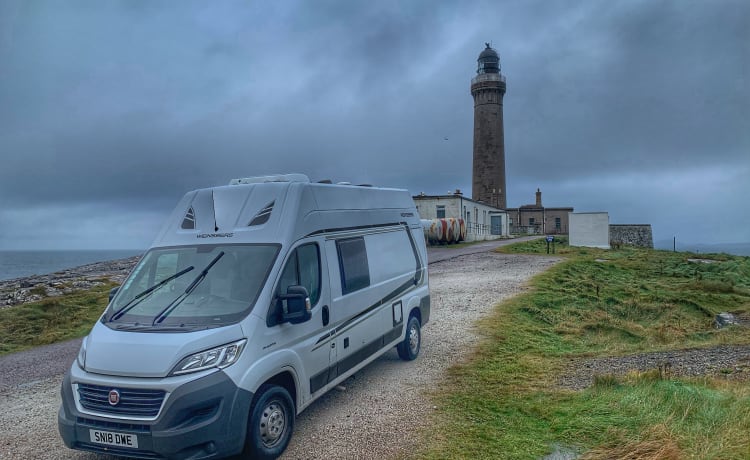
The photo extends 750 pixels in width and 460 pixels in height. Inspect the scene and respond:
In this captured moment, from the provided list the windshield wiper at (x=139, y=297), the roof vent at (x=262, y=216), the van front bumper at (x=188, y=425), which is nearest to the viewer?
the van front bumper at (x=188, y=425)

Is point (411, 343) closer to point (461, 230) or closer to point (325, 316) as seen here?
point (325, 316)

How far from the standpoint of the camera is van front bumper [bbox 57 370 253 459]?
14.5ft

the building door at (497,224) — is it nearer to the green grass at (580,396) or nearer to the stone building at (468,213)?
the stone building at (468,213)

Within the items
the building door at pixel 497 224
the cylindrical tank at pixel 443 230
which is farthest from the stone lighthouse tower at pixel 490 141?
the cylindrical tank at pixel 443 230

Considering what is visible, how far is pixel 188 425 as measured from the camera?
4465 millimetres

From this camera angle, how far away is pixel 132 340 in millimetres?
4762

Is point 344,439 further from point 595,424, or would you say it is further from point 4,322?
point 4,322

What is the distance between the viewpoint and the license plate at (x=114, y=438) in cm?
445

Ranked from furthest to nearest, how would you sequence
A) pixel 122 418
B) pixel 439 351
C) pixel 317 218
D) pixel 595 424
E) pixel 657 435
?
A: pixel 439 351
pixel 317 218
pixel 595 424
pixel 657 435
pixel 122 418

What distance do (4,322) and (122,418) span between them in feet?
44.3

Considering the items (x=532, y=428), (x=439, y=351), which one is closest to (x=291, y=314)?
(x=532, y=428)

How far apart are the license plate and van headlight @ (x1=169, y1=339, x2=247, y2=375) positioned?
26.5 inches

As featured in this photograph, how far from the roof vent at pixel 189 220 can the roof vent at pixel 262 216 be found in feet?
2.74

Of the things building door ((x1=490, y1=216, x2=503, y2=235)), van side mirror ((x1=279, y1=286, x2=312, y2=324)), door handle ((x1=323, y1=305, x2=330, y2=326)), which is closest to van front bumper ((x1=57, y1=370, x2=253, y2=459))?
van side mirror ((x1=279, y1=286, x2=312, y2=324))
